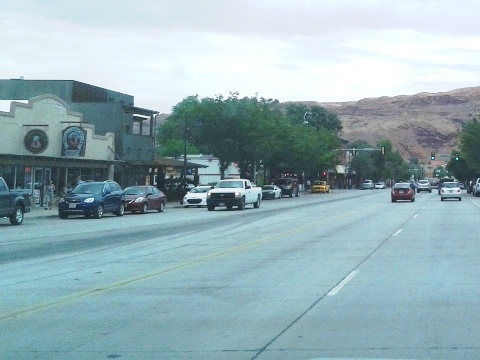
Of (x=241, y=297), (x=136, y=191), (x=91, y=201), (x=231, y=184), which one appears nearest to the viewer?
(x=241, y=297)

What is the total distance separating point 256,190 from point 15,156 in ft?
50.3

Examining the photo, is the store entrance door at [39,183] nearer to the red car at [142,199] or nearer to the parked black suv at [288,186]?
the red car at [142,199]

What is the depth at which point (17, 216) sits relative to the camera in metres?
33.6

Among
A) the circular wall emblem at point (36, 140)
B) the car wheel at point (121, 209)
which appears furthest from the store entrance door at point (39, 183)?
the car wheel at point (121, 209)

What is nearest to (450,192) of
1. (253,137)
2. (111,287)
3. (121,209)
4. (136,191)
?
(253,137)

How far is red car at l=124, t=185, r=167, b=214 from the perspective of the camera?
45250 mm

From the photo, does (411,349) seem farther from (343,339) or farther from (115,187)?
(115,187)

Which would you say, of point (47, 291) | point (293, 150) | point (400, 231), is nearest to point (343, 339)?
point (47, 291)

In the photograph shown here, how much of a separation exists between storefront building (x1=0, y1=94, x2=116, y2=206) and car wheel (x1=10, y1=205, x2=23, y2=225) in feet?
30.9

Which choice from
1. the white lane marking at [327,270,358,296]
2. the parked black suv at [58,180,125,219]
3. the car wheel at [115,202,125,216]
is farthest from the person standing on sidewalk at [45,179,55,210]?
the white lane marking at [327,270,358,296]

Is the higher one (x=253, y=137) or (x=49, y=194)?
(x=253, y=137)

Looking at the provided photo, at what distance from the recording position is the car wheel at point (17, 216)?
109ft

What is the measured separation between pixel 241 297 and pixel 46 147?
36.0m

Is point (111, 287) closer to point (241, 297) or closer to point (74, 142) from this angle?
point (241, 297)
